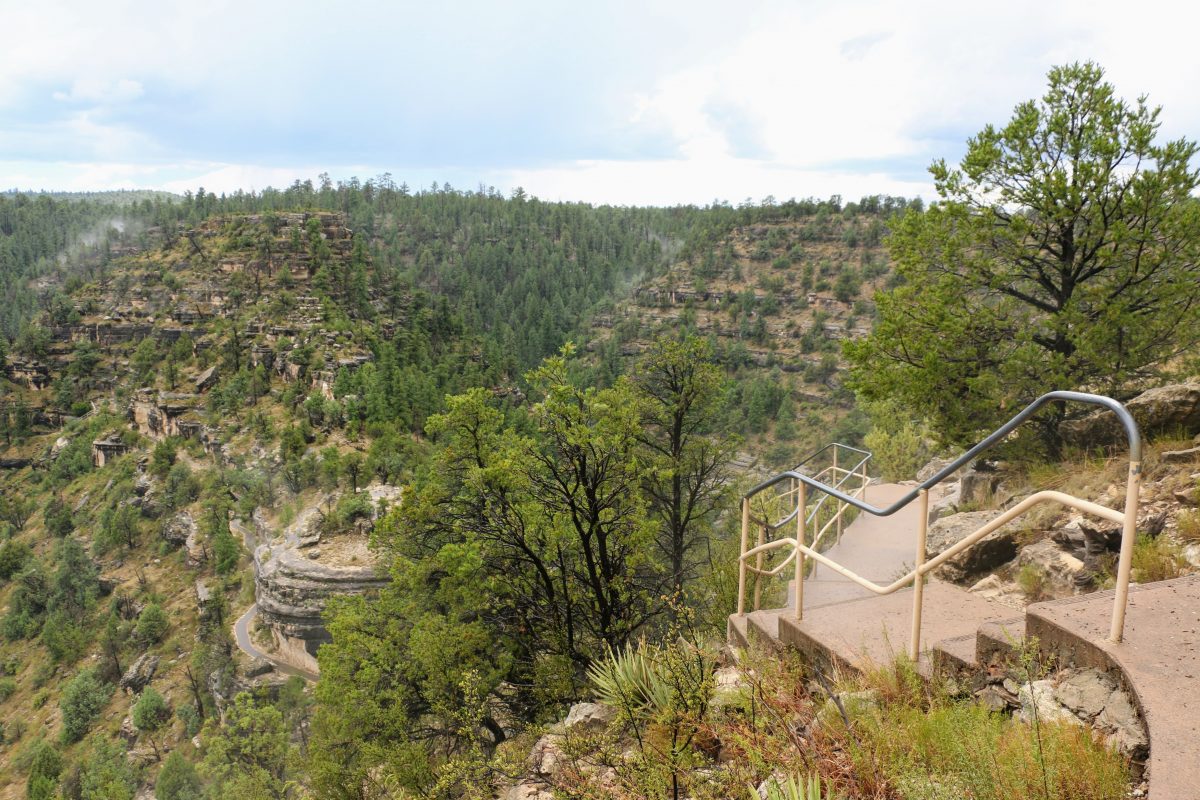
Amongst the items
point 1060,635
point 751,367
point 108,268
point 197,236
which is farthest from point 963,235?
point 108,268

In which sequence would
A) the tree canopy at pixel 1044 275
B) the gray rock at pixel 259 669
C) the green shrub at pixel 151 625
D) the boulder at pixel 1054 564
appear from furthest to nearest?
the green shrub at pixel 151 625
the gray rock at pixel 259 669
the tree canopy at pixel 1044 275
the boulder at pixel 1054 564

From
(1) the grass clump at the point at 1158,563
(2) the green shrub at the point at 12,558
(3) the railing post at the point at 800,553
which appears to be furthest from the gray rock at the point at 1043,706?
(2) the green shrub at the point at 12,558

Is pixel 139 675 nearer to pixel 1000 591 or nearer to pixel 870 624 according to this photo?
pixel 870 624

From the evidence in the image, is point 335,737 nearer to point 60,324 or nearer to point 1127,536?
point 1127,536

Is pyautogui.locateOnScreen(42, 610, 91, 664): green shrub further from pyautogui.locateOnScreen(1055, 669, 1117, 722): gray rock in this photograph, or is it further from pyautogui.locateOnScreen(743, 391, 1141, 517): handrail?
pyautogui.locateOnScreen(1055, 669, 1117, 722): gray rock

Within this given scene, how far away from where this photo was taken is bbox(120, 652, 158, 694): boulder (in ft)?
131

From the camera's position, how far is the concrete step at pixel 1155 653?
7.22ft

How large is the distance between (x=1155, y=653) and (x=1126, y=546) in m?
0.58

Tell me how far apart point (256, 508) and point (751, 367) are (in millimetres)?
52159

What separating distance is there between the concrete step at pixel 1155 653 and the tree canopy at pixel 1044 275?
667cm

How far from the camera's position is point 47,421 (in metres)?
79.9

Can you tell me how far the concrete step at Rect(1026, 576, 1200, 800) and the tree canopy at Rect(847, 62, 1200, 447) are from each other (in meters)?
6.67

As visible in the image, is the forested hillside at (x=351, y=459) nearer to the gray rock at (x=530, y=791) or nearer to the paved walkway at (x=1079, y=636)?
the gray rock at (x=530, y=791)

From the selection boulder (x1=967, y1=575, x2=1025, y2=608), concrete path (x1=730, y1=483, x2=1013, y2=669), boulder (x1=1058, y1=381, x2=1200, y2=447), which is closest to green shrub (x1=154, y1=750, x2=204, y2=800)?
concrete path (x1=730, y1=483, x2=1013, y2=669)
